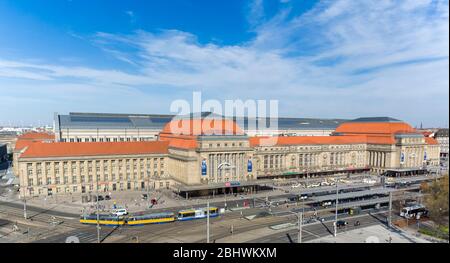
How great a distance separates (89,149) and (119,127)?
100.0 ft

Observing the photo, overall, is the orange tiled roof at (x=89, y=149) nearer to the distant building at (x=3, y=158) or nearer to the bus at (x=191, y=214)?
the bus at (x=191, y=214)

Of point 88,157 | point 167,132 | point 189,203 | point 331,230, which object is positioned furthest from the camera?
point 167,132

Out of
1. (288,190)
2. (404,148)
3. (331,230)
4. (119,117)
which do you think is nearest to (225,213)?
(331,230)

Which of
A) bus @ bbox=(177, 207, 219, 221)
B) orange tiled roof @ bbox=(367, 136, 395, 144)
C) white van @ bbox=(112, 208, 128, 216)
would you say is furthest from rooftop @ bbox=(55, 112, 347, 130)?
white van @ bbox=(112, 208, 128, 216)

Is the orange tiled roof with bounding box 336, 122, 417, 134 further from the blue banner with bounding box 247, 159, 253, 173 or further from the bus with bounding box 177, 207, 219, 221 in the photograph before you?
the bus with bounding box 177, 207, 219, 221

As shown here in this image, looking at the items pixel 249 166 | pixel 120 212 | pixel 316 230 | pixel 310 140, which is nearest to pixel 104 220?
pixel 120 212

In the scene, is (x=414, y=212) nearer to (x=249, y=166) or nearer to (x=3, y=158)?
(x=249, y=166)

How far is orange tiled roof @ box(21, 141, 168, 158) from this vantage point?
79.2m

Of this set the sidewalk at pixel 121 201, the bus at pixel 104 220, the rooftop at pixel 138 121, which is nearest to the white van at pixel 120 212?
the sidewalk at pixel 121 201

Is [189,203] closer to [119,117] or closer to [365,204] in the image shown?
[365,204]

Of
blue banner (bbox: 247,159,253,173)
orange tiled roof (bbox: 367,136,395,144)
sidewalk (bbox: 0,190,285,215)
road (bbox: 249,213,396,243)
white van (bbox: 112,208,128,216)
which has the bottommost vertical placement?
sidewalk (bbox: 0,190,285,215)

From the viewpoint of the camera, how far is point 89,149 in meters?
85.3

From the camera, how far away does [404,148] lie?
117 metres
